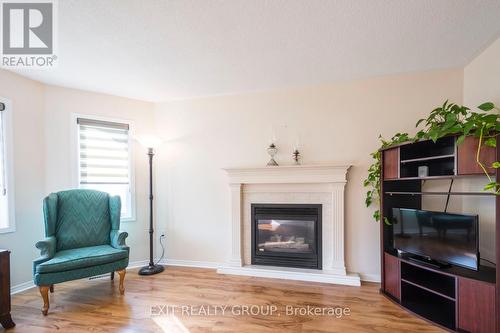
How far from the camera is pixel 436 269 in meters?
2.09

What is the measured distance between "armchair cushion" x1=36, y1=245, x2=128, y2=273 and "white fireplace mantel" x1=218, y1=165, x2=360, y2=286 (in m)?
1.35

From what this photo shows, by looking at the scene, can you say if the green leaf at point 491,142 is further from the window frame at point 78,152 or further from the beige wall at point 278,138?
the window frame at point 78,152

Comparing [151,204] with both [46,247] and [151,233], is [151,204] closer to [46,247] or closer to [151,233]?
[151,233]

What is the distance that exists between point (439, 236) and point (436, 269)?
28 cm

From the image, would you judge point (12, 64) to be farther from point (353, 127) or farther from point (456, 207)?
point (456, 207)

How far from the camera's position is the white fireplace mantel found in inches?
117

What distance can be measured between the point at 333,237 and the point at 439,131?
1640 millimetres

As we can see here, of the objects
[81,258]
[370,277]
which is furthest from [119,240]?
[370,277]

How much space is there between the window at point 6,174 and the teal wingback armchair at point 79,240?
455 millimetres

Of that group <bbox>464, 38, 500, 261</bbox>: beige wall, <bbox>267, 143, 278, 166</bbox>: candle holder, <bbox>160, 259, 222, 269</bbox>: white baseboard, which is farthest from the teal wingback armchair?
<bbox>464, 38, 500, 261</bbox>: beige wall

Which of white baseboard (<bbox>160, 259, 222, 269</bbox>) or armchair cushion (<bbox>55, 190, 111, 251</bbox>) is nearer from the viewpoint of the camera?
armchair cushion (<bbox>55, 190, 111, 251</bbox>)

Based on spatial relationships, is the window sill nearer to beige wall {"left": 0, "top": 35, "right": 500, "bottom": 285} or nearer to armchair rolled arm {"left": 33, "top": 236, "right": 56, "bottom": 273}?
beige wall {"left": 0, "top": 35, "right": 500, "bottom": 285}

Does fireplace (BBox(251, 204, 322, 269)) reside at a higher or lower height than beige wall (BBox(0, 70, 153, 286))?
lower

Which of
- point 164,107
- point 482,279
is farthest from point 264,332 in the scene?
point 164,107
